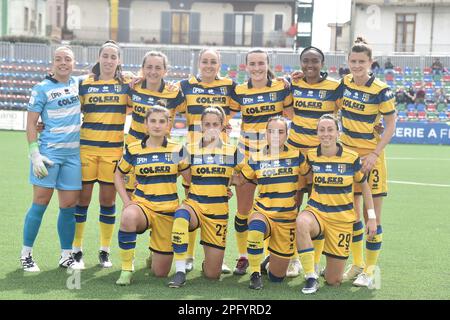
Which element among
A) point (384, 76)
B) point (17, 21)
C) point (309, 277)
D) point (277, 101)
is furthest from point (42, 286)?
point (17, 21)

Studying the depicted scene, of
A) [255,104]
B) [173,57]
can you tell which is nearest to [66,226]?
[255,104]

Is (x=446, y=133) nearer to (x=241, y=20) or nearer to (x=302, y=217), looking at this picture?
(x=302, y=217)

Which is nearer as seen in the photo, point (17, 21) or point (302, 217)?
point (302, 217)

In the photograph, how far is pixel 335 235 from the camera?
223 inches

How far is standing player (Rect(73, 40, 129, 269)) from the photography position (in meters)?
6.20

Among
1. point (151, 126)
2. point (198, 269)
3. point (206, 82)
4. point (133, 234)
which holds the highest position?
point (206, 82)

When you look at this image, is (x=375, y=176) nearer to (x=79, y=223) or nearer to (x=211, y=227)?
(x=211, y=227)

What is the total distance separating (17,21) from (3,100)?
15829 millimetres

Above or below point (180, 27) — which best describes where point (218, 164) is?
below

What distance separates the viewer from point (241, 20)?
4328cm

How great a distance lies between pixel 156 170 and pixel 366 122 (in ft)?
6.12

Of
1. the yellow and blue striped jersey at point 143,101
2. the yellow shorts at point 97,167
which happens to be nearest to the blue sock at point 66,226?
the yellow shorts at point 97,167

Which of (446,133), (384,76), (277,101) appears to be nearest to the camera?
(277,101)
